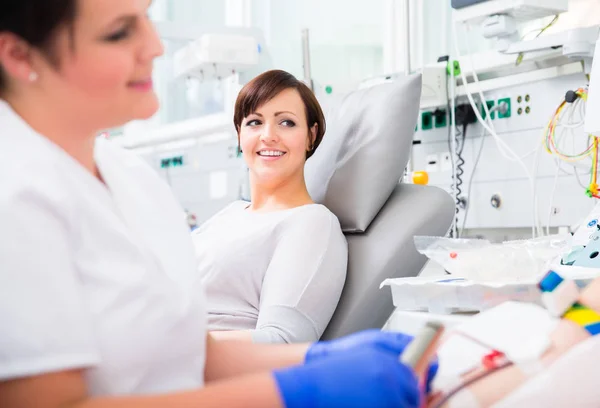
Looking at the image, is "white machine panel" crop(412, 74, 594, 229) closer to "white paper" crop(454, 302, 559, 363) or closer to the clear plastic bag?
the clear plastic bag

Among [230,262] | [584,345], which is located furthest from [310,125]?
[584,345]

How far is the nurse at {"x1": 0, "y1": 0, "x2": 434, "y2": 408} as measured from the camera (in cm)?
63

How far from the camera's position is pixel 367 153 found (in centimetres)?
214

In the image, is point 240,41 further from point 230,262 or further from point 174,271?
point 174,271

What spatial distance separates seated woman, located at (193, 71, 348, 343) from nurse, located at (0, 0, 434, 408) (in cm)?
88

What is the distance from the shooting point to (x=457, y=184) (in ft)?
10.1

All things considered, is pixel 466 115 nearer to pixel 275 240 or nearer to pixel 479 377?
pixel 275 240

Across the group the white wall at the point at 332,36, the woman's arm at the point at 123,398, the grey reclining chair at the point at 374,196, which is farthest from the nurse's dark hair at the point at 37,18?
the white wall at the point at 332,36

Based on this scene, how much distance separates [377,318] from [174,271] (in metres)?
1.19

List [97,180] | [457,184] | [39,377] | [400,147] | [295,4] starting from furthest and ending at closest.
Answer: [295,4] → [457,184] → [400,147] → [97,180] → [39,377]

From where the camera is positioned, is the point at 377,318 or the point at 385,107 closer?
the point at 377,318

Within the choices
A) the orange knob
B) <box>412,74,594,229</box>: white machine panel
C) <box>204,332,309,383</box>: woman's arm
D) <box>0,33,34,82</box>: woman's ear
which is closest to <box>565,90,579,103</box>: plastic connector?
<box>412,74,594,229</box>: white machine panel

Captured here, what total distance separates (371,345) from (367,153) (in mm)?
1360

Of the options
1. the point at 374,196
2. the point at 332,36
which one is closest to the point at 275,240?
the point at 374,196
